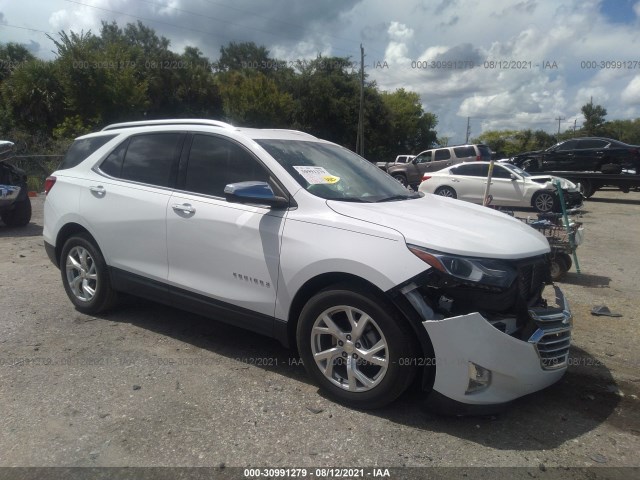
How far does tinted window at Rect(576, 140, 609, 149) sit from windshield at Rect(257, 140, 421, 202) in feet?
56.2

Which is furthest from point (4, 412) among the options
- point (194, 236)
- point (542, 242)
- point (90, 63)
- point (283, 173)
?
point (90, 63)

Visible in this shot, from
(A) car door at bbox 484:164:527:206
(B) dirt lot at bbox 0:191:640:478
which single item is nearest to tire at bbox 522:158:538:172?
(A) car door at bbox 484:164:527:206

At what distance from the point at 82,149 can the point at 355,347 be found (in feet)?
11.6

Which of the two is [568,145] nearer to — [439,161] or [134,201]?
[439,161]

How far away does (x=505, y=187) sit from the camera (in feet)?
50.4

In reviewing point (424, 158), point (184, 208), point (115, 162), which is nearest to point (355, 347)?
point (184, 208)

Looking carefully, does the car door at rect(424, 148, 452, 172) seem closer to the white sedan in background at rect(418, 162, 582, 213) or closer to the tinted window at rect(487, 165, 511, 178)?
the white sedan in background at rect(418, 162, 582, 213)

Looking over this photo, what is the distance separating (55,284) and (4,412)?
316 cm

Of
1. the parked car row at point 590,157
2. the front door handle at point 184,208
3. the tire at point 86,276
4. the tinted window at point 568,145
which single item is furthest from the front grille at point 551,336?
the tinted window at point 568,145

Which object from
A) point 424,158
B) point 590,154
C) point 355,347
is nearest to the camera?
point 355,347

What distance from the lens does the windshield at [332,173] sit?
12.5 feet

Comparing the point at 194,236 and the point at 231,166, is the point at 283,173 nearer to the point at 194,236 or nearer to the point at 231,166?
the point at 231,166

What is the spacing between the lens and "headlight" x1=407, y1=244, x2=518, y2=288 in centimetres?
305

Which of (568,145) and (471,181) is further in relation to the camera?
(568,145)
